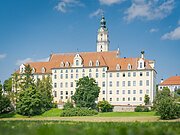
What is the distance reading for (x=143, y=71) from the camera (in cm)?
9950

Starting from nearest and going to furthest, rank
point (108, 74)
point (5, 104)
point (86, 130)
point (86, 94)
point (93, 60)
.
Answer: point (86, 130) < point (5, 104) < point (86, 94) < point (108, 74) < point (93, 60)

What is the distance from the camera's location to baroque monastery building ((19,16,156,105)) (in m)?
99.6

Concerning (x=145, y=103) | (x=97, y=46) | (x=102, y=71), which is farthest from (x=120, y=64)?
(x=97, y=46)

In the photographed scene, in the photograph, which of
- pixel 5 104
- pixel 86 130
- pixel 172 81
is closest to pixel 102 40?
pixel 172 81

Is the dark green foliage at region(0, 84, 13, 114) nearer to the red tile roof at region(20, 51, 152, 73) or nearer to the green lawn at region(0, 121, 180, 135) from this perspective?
the red tile roof at region(20, 51, 152, 73)

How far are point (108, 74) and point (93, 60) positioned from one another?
6.59 metres

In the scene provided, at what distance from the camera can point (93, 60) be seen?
106 meters

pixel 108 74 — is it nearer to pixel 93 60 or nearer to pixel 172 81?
pixel 93 60

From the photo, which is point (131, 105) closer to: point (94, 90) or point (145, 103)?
point (145, 103)

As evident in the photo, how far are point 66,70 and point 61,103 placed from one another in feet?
38.4

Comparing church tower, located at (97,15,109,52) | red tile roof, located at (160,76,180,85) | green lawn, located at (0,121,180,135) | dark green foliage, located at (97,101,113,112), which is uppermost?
church tower, located at (97,15,109,52)

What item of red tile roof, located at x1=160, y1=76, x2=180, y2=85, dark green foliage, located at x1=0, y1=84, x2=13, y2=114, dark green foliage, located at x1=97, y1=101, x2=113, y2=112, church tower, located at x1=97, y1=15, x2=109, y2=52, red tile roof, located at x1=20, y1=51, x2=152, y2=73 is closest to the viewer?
dark green foliage, located at x1=0, y1=84, x2=13, y2=114

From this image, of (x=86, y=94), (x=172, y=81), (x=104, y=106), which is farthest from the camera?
(x=172, y=81)

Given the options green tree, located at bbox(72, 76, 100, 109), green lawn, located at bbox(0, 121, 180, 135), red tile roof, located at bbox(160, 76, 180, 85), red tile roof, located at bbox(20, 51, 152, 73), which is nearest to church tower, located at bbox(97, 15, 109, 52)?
red tile roof, located at bbox(160, 76, 180, 85)
